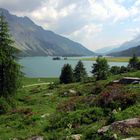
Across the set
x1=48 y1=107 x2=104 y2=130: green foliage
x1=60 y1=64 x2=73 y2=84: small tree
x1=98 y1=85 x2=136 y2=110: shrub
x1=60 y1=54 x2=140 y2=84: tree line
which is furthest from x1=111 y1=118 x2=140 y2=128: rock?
x1=60 y1=64 x2=73 y2=84: small tree

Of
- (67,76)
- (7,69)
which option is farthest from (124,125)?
(67,76)

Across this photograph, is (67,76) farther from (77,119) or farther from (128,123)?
(128,123)

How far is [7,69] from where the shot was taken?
1484 inches

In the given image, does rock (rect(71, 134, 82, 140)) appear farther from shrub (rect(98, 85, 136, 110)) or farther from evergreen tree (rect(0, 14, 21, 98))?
evergreen tree (rect(0, 14, 21, 98))

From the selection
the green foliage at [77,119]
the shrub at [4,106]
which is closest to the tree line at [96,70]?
the shrub at [4,106]

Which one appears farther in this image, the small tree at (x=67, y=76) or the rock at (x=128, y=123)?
the small tree at (x=67, y=76)

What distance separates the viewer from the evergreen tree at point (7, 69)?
1480 inches

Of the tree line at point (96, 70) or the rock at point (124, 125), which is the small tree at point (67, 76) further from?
the rock at point (124, 125)

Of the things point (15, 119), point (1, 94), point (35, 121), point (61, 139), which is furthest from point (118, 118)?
point (1, 94)

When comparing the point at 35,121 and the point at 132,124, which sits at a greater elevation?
the point at 132,124

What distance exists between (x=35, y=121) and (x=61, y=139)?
833 cm

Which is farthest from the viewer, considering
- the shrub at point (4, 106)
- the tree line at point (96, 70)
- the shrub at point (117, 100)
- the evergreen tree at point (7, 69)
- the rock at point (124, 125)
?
the tree line at point (96, 70)

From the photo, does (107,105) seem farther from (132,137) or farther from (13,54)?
(13,54)

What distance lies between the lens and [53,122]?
21203mm
